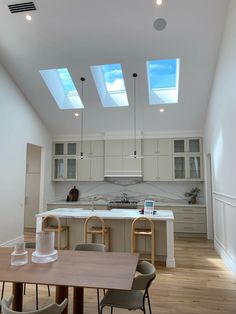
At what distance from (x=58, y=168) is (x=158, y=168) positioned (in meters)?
2.90

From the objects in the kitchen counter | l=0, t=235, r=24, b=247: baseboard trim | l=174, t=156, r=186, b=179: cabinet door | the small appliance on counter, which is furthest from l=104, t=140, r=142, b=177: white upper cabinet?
l=0, t=235, r=24, b=247: baseboard trim

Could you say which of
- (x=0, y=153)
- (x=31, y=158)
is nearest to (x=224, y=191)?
(x=0, y=153)

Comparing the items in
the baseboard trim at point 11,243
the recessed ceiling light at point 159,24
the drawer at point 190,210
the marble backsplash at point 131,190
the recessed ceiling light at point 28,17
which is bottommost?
the baseboard trim at point 11,243

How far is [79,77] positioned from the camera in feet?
16.9

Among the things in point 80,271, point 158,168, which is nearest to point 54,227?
point 80,271

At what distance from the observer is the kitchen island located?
4.17 m

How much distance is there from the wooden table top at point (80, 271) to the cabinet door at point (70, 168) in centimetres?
455

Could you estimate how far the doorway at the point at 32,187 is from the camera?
714 centimetres

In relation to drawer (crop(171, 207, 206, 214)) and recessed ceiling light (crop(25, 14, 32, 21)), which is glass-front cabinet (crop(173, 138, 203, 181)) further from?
recessed ceiling light (crop(25, 14, 32, 21))

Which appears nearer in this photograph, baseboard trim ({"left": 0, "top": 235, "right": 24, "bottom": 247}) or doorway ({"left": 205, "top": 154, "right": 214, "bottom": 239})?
baseboard trim ({"left": 0, "top": 235, "right": 24, "bottom": 247})

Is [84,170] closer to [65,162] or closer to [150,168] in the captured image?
[65,162]

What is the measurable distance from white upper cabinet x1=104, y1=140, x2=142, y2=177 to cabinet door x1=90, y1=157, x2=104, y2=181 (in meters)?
0.15

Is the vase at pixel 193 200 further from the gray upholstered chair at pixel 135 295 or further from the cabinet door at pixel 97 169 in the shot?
the gray upholstered chair at pixel 135 295

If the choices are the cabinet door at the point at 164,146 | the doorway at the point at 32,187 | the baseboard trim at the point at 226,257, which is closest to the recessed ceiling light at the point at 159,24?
the cabinet door at the point at 164,146
